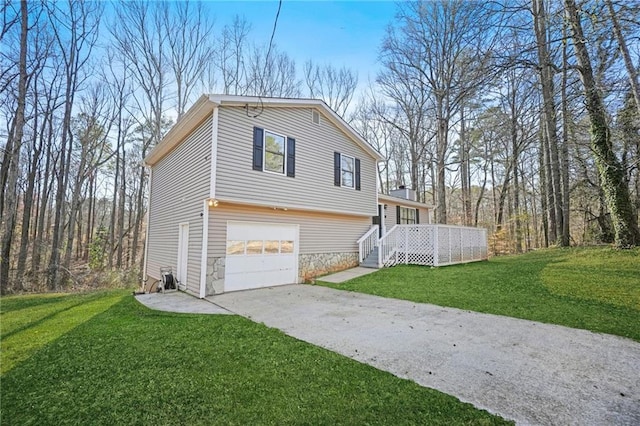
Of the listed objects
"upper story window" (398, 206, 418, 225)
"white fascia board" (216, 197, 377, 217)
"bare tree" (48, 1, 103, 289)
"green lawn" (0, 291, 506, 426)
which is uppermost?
"bare tree" (48, 1, 103, 289)

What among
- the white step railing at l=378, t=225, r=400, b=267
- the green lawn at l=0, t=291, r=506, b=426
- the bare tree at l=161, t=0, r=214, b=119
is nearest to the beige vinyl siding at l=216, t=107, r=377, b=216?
the white step railing at l=378, t=225, r=400, b=267

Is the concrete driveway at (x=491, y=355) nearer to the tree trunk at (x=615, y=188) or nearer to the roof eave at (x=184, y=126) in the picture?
the roof eave at (x=184, y=126)

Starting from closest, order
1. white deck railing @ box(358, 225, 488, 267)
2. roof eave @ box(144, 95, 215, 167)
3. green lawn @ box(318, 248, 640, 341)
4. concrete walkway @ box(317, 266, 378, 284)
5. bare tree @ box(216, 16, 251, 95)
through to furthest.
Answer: green lawn @ box(318, 248, 640, 341) → roof eave @ box(144, 95, 215, 167) → concrete walkway @ box(317, 266, 378, 284) → white deck railing @ box(358, 225, 488, 267) → bare tree @ box(216, 16, 251, 95)

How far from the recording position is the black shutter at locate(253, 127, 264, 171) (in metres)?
8.07

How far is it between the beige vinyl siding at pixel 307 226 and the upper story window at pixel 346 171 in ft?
4.28

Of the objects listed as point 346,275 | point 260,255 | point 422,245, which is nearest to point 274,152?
point 260,255

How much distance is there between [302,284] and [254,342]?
17.0 feet

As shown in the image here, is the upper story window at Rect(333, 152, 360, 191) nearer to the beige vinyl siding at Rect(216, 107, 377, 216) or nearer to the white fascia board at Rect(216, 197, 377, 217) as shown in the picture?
the beige vinyl siding at Rect(216, 107, 377, 216)

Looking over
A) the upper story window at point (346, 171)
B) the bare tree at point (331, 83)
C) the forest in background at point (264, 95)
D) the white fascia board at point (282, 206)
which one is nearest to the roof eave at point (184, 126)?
the white fascia board at point (282, 206)

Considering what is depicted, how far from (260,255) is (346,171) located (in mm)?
4903

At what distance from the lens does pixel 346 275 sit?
32.0 feet

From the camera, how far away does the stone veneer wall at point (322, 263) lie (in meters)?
9.48

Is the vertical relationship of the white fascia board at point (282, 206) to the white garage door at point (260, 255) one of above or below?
above

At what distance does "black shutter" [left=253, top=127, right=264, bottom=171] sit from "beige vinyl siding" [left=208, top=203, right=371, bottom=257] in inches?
49.7
